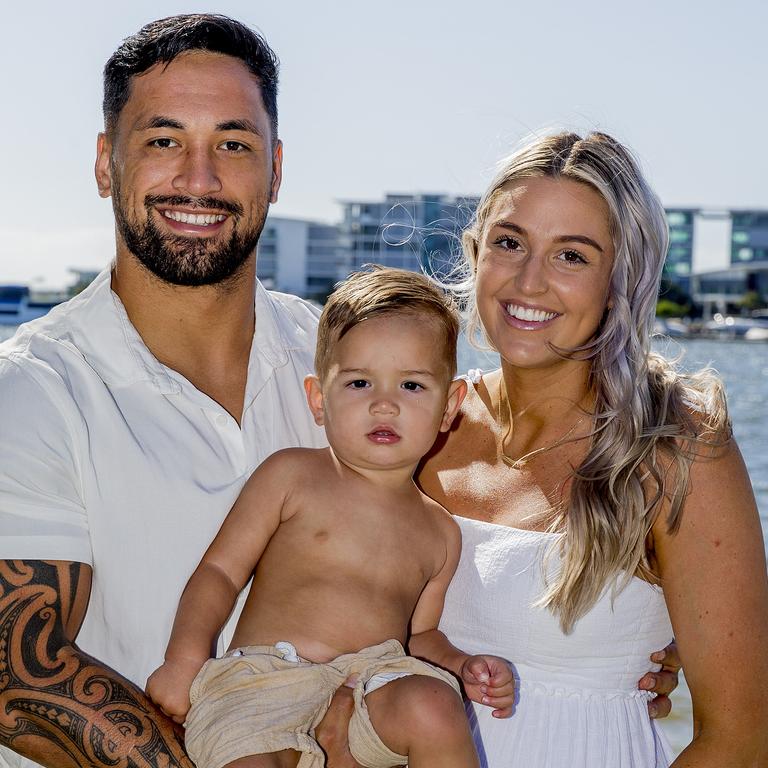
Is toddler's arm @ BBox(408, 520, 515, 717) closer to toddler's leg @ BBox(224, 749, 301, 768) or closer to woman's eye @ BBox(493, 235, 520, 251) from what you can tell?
toddler's leg @ BBox(224, 749, 301, 768)

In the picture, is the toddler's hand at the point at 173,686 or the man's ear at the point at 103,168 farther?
the man's ear at the point at 103,168

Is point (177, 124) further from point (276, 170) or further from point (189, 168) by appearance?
point (276, 170)

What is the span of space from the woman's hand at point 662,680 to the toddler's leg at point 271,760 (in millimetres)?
1080

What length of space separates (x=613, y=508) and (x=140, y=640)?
1269 mm

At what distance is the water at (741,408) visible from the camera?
6.24 meters

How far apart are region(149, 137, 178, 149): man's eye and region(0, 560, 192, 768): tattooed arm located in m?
1.24

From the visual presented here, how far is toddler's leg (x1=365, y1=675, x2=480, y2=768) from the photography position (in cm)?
249

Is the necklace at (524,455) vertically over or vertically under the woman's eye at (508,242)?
under

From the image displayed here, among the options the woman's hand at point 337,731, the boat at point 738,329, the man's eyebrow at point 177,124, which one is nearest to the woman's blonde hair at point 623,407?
the woman's hand at point 337,731

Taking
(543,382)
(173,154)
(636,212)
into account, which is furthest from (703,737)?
(173,154)

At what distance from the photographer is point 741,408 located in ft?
81.2

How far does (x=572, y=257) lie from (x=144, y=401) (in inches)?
49.8

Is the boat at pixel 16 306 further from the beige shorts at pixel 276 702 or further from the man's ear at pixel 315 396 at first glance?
the beige shorts at pixel 276 702

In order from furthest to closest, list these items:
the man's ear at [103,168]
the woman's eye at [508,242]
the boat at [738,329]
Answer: the boat at [738,329] < the man's ear at [103,168] < the woman's eye at [508,242]
